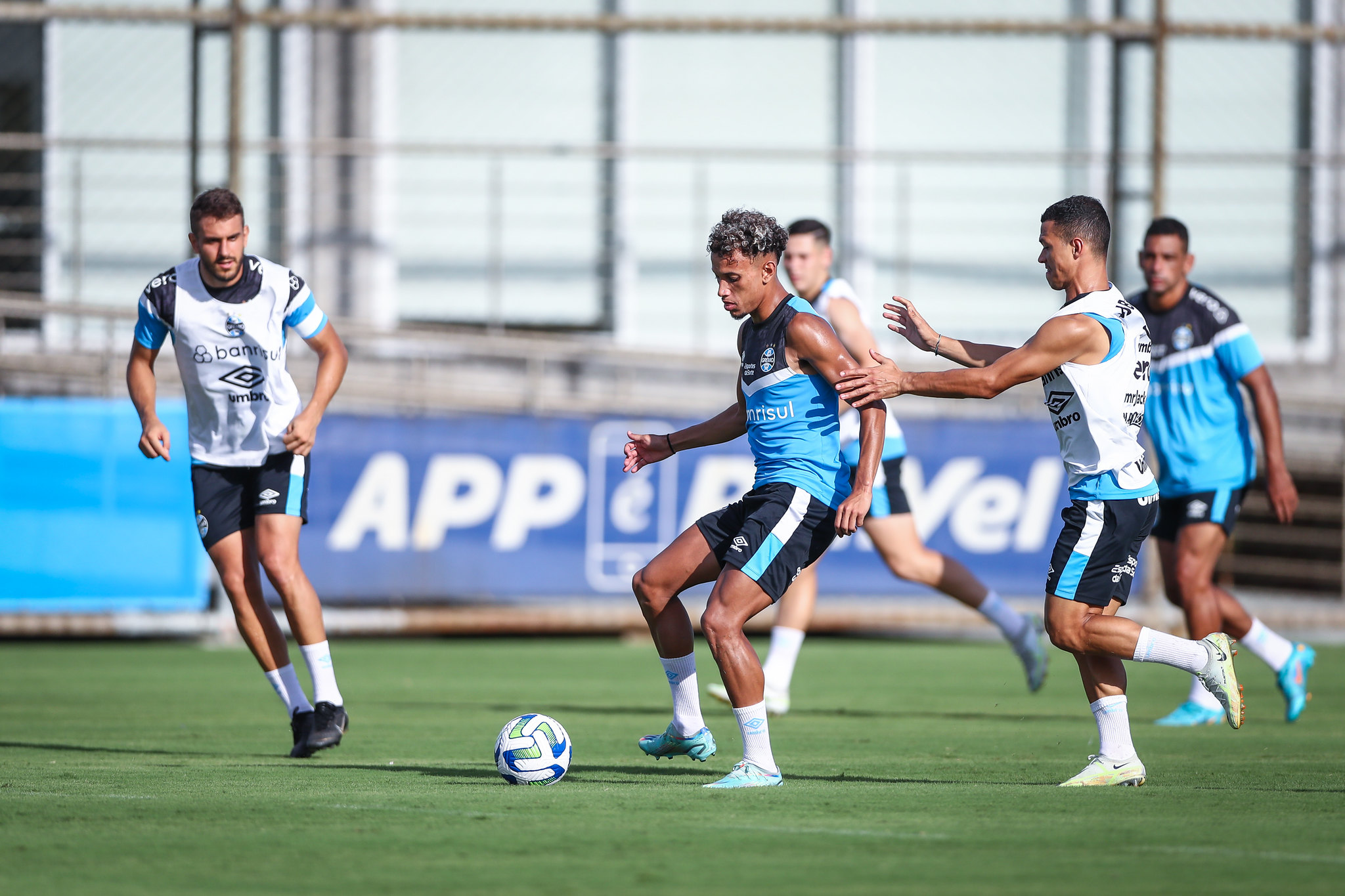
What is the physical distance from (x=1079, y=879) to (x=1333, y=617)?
10486 mm

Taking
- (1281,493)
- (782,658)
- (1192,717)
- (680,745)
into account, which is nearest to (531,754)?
(680,745)

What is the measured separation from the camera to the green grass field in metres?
4.32

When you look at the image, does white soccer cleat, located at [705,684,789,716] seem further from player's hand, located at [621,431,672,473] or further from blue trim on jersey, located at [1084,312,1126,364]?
blue trim on jersey, located at [1084,312,1126,364]

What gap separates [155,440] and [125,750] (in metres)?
1.33

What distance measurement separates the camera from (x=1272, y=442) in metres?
8.38

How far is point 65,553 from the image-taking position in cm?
1235

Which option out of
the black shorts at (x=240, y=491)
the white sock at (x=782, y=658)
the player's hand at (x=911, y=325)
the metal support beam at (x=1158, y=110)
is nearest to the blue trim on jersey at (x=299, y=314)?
the black shorts at (x=240, y=491)

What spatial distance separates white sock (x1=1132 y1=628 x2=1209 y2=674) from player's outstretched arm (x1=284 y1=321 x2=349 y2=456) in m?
3.39

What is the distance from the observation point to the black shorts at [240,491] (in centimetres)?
720

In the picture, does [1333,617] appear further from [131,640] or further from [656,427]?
[131,640]

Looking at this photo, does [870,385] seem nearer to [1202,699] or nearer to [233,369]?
[233,369]

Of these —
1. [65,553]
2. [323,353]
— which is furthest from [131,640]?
[323,353]

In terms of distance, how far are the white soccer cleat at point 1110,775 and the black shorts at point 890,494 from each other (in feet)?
9.92

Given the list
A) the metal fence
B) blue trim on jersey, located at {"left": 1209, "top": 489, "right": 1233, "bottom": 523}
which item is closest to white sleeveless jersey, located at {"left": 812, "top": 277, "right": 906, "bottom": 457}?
blue trim on jersey, located at {"left": 1209, "top": 489, "right": 1233, "bottom": 523}
